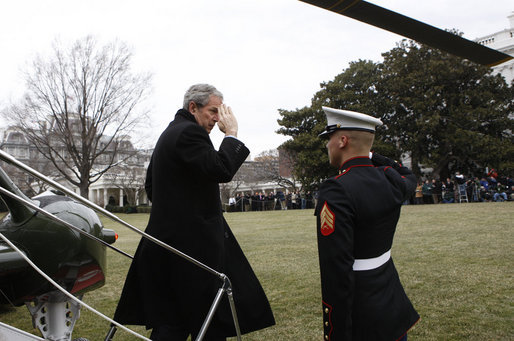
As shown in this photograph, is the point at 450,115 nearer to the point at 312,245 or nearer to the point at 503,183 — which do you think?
the point at 503,183

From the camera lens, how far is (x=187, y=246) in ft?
8.02

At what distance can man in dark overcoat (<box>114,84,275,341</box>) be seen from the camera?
244 centimetres

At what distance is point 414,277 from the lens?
20.0 ft

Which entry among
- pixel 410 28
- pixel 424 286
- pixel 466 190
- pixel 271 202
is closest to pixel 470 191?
pixel 466 190

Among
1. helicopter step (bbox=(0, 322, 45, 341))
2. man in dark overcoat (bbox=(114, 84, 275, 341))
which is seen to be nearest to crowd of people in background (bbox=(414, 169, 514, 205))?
man in dark overcoat (bbox=(114, 84, 275, 341))

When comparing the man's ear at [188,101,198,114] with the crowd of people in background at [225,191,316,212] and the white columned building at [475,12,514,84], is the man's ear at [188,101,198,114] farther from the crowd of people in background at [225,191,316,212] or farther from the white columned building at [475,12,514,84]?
the white columned building at [475,12,514,84]

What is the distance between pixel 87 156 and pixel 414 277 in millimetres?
29852

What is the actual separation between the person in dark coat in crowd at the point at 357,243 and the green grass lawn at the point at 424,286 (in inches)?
82.6

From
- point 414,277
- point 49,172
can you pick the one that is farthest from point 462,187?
point 49,172

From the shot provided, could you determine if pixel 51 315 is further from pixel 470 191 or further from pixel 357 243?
pixel 470 191

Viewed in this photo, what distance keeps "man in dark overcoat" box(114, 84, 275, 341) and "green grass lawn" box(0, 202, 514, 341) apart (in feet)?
5.71

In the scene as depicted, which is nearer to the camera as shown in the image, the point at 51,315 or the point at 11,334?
the point at 11,334

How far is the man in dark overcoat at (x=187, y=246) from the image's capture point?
2.44 m

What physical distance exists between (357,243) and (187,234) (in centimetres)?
96
